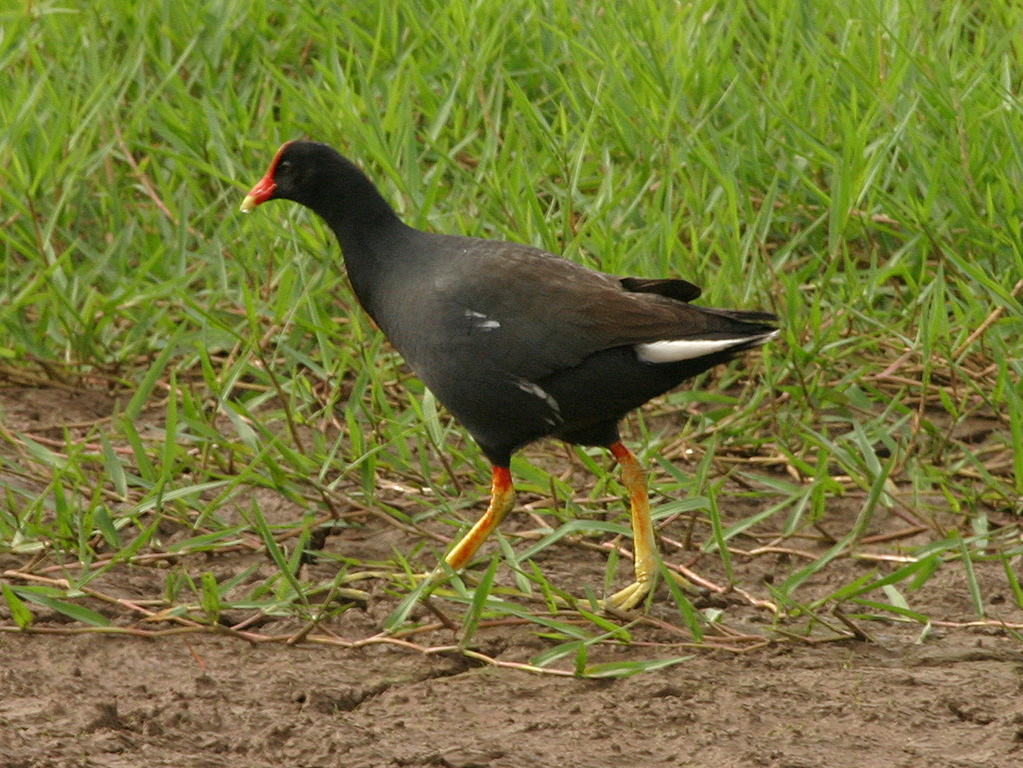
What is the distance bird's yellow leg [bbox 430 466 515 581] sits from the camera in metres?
3.51

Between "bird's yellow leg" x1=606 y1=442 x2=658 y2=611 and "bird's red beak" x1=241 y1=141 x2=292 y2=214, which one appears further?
"bird's red beak" x1=241 y1=141 x2=292 y2=214

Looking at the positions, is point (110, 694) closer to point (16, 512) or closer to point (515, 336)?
point (16, 512)

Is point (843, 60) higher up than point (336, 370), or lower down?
higher up

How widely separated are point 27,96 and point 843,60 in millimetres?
2497

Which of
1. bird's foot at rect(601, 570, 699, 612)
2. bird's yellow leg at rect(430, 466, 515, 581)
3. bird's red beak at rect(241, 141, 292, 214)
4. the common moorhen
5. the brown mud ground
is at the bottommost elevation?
bird's foot at rect(601, 570, 699, 612)

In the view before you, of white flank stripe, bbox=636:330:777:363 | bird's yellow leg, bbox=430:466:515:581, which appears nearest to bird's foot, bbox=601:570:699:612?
bird's yellow leg, bbox=430:466:515:581

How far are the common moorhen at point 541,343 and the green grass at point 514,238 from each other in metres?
0.19

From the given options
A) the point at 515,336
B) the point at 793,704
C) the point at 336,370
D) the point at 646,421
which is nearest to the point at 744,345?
the point at 515,336

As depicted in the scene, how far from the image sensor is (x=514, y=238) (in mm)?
4258

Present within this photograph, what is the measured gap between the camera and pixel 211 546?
3.51 metres

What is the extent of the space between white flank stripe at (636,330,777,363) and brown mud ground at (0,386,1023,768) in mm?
561

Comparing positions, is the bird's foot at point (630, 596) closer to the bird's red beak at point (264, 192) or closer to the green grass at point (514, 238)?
the green grass at point (514, 238)

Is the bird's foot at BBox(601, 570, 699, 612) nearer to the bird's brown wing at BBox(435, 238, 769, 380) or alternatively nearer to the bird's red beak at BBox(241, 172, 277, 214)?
the bird's brown wing at BBox(435, 238, 769, 380)

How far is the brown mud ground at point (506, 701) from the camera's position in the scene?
2.72m
